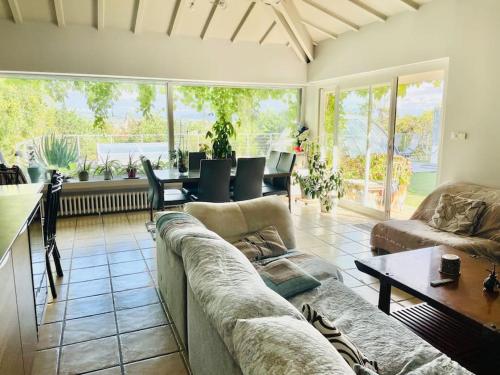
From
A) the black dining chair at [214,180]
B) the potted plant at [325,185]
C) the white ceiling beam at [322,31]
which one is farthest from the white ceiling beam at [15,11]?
the potted plant at [325,185]

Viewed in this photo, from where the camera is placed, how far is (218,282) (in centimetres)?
148

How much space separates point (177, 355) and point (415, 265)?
172 cm

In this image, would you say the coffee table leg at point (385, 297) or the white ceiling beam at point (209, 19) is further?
the white ceiling beam at point (209, 19)

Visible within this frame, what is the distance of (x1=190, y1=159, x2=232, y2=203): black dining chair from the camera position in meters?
4.36

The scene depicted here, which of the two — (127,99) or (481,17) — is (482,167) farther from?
(127,99)

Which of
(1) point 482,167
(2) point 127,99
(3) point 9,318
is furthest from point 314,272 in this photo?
(2) point 127,99

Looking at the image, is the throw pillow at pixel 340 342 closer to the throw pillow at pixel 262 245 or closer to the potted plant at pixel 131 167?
the throw pillow at pixel 262 245

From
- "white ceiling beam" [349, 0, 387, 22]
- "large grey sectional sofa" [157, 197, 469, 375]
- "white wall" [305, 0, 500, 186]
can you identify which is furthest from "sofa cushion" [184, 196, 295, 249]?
"white ceiling beam" [349, 0, 387, 22]

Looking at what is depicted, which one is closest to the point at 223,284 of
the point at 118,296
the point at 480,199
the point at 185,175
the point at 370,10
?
the point at 118,296

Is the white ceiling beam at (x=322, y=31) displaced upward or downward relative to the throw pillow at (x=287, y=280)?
upward

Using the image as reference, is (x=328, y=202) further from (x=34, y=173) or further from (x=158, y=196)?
(x=34, y=173)

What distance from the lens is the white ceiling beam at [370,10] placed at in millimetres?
4793

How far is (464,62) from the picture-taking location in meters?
3.96

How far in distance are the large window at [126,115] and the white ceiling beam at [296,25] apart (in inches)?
37.4
